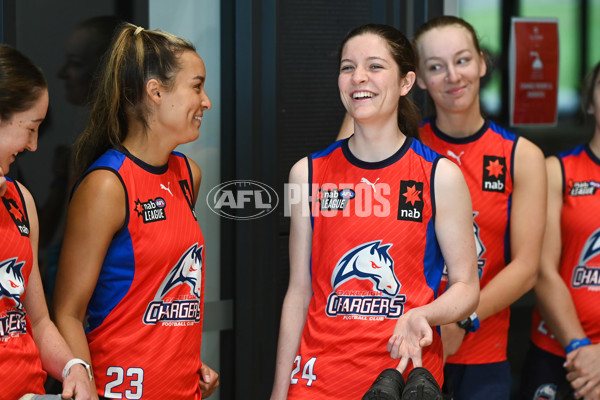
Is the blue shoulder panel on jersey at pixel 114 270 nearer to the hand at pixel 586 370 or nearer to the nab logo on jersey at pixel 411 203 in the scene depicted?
the nab logo on jersey at pixel 411 203

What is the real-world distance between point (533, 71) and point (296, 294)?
2.00 m

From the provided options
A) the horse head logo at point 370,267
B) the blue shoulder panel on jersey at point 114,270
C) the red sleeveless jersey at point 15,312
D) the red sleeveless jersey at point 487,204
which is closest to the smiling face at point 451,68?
the red sleeveless jersey at point 487,204

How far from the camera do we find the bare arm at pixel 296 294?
2.49 meters

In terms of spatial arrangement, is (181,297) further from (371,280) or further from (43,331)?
(371,280)

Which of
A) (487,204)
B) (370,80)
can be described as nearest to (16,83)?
(370,80)

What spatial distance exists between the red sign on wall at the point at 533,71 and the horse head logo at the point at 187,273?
1972mm

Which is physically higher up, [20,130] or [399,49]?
[399,49]

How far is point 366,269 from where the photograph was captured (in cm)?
238

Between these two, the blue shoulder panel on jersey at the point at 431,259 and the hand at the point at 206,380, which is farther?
the hand at the point at 206,380

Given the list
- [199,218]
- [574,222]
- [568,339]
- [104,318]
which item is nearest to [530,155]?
[574,222]

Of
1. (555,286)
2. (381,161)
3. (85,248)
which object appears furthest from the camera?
(555,286)

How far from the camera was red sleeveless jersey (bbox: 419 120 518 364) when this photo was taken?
2986mm

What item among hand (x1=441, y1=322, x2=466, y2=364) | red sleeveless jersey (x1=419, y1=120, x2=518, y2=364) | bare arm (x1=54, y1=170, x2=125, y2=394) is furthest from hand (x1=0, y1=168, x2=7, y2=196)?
red sleeveless jersey (x1=419, y1=120, x2=518, y2=364)

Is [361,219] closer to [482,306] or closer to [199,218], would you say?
[482,306]
